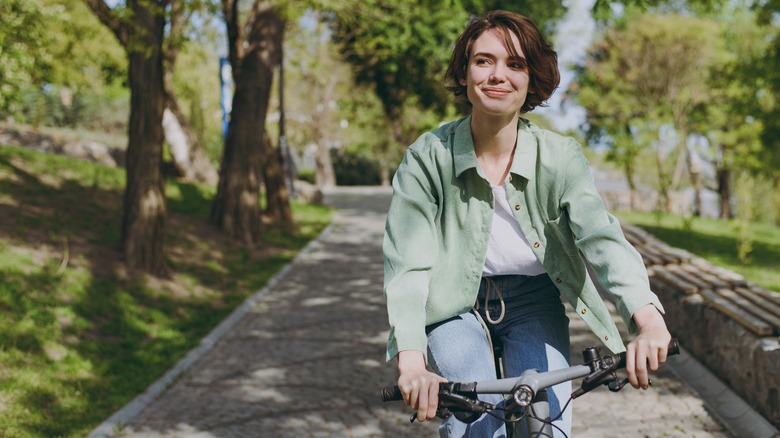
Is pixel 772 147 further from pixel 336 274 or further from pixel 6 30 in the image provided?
pixel 6 30

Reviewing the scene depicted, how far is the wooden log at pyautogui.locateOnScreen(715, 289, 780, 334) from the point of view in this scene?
5.87 m

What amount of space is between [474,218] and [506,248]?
0.15 meters

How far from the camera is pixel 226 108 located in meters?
18.2

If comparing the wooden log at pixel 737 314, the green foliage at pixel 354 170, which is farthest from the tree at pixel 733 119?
the wooden log at pixel 737 314

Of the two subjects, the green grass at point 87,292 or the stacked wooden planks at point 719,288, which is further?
the green grass at point 87,292

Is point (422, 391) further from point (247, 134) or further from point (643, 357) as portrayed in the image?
point (247, 134)

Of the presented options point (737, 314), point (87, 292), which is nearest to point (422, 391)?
point (737, 314)

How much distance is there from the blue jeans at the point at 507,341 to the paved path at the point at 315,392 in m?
3.15

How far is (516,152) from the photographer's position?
9.07 feet

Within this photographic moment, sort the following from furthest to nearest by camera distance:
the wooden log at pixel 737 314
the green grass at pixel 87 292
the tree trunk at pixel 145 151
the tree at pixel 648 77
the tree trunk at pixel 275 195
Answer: the tree at pixel 648 77
the tree trunk at pixel 275 195
the tree trunk at pixel 145 151
the green grass at pixel 87 292
the wooden log at pixel 737 314

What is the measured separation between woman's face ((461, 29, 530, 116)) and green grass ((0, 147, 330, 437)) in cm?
437

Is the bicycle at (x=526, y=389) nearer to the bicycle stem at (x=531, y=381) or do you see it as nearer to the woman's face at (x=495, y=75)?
the bicycle stem at (x=531, y=381)

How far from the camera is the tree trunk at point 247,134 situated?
48.8 ft

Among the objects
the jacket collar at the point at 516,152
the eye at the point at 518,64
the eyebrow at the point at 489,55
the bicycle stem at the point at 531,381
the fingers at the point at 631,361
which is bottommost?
the bicycle stem at the point at 531,381
